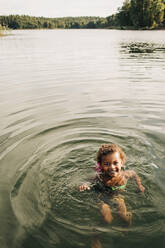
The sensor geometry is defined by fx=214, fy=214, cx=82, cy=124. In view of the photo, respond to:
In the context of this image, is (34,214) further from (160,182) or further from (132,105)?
(132,105)

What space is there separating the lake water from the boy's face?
0.61 metres

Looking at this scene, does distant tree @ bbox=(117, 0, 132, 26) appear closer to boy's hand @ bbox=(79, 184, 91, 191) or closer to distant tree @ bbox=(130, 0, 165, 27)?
distant tree @ bbox=(130, 0, 165, 27)

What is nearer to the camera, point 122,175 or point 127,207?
point 127,207

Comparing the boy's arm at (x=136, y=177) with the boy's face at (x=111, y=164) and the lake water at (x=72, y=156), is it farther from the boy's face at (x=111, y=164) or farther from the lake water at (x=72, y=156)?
the boy's face at (x=111, y=164)

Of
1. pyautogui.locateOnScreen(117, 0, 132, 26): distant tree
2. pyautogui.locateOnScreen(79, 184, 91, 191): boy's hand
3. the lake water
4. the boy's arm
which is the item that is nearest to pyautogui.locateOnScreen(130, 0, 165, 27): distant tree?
pyautogui.locateOnScreen(117, 0, 132, 26): distant tree

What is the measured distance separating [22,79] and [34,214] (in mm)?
10034

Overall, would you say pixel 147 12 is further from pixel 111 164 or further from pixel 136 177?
pixel 111 164

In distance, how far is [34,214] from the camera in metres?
3.69

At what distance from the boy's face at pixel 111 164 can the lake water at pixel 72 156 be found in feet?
1.99

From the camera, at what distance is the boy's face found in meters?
3.83

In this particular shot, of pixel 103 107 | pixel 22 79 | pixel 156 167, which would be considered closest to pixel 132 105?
pixel 103 107

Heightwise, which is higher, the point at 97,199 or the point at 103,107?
the point at 103,107

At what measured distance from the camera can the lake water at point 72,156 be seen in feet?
11.1

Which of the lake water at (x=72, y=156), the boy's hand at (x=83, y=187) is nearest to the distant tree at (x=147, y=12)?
the lake water at (x=72, y=156)
